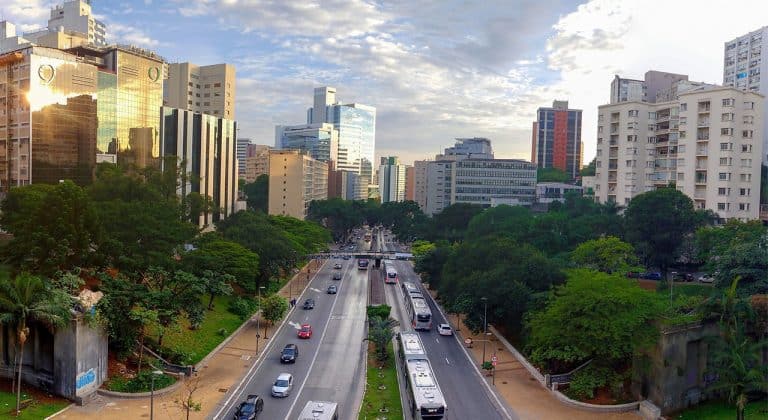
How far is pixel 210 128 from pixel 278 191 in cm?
4252

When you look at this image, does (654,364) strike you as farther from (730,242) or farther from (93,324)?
(93,324)

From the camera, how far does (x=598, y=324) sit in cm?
3541

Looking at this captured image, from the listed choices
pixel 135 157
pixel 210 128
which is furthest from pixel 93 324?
pixel 210 128

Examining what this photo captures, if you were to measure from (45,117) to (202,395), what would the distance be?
47133 mm

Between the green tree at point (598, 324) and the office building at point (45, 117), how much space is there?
56.6 metres

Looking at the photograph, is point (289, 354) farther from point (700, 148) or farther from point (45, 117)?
point (700, 148)

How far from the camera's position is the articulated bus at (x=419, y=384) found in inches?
1168

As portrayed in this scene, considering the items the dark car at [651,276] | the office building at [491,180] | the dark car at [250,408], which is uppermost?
the office building at [491,180]

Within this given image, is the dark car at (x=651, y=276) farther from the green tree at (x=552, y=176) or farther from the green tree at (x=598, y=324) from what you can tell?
the green tree at (x=552, y=176)

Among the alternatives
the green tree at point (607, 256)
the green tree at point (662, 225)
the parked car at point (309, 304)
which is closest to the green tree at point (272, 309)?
the parked car at point (309, 304)

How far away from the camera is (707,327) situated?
124ft

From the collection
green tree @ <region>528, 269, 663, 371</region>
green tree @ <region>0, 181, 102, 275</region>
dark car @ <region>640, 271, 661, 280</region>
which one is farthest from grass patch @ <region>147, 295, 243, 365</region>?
dark car @ <region>640, 271, 661, 280</region>

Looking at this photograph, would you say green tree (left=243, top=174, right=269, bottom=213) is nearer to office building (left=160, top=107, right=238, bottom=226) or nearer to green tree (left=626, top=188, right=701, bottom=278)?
office building (left=160, top=107, right=238, bottom=226)

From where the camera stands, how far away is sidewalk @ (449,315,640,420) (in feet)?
110
